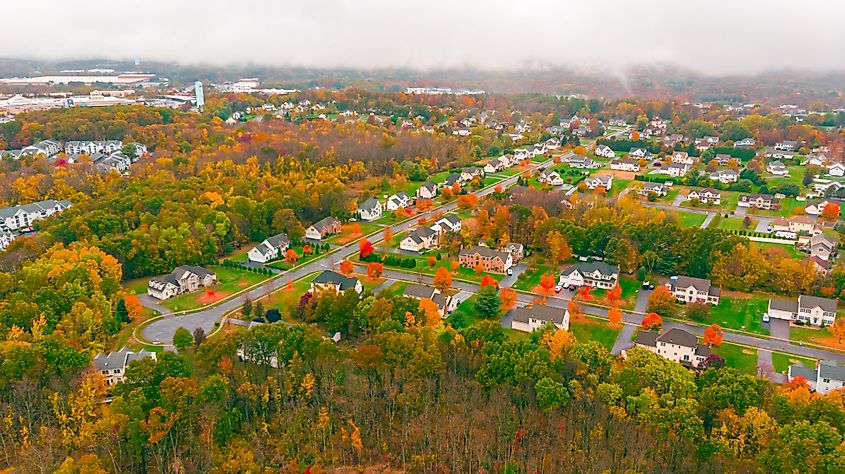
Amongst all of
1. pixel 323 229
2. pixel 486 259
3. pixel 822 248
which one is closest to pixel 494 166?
pixel 323 229

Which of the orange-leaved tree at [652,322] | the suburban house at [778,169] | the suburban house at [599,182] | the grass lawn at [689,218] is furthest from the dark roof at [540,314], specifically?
the suburban house at [778,169]

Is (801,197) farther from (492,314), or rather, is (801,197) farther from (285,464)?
(285,464)

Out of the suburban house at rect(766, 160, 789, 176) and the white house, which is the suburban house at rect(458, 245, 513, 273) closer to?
the white house

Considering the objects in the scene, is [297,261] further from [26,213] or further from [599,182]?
[599,182]

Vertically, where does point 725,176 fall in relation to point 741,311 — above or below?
above

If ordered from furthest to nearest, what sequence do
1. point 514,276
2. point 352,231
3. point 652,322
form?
1. point 352,231
2. point 514,276
3. point 652,322

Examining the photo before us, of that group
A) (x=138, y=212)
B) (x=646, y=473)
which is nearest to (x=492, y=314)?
(x=646, y=473)

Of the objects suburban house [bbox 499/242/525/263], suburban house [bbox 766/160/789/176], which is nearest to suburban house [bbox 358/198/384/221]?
suburban house [bbox 499/242/525/263]
